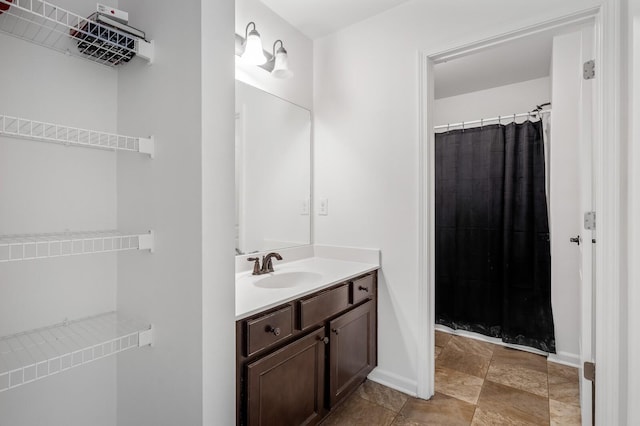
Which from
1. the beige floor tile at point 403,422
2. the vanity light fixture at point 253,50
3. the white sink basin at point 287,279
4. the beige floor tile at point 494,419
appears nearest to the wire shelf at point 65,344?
the white sink basin at point 287,279

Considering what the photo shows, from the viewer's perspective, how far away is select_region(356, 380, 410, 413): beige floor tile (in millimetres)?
1919

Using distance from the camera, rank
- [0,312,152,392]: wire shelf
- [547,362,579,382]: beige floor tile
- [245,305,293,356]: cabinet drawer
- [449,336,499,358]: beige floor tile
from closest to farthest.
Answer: [0,312,152,392]: wire shelf → [245,305,293,356]: cabinet drawer → [547,362,579,382]: beige floor tile → [449,336,499,358]: beige floor tile

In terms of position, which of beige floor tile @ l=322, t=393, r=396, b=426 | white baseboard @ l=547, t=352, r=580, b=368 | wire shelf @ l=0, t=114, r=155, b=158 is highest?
wire shelf @ l=0, t=114, r=155, b=158

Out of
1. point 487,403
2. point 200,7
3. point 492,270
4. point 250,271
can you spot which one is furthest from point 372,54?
point 487,403

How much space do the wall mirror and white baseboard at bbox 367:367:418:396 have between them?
3.29 feet

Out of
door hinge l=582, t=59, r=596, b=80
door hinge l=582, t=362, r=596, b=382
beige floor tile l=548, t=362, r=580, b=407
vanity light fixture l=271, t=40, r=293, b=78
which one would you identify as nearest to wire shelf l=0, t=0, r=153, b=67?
vanity light fixture l=271, t=40, r=293, b=78

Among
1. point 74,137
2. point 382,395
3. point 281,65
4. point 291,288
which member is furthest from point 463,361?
point 74,137

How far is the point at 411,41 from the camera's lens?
78.3 inches

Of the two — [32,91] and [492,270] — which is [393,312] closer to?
[492,270]

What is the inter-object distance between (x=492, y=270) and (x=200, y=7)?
2880 millimetres

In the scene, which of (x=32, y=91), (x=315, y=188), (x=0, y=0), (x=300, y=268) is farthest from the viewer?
(x=315, y=188)

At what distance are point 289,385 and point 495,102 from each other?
3248mm

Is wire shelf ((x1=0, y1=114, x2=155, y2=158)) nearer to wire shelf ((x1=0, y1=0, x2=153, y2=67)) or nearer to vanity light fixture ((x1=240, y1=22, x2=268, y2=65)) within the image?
wire shelf ((x1=0, y1=0, x2=153, y2=67))

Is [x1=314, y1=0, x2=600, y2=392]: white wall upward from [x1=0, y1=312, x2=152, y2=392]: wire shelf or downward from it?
upward
